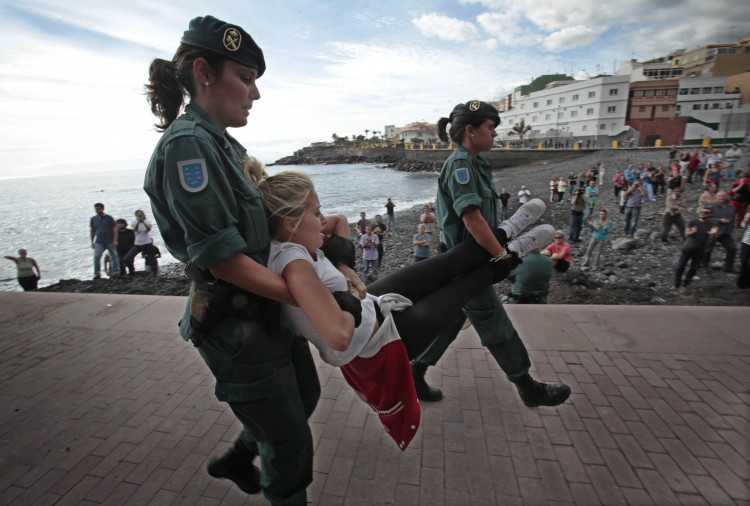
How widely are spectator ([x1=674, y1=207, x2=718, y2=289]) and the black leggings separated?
23.9ft

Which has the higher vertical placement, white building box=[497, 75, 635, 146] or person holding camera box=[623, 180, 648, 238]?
white building box=[497, 75, 635, 146]

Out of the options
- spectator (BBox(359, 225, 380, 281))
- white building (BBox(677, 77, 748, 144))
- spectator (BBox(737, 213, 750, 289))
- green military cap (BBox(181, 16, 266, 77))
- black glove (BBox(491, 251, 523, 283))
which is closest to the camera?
green military cap (BBox(181, 16, 266, 77))

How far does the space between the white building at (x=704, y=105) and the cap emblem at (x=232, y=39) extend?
6269 centimetres

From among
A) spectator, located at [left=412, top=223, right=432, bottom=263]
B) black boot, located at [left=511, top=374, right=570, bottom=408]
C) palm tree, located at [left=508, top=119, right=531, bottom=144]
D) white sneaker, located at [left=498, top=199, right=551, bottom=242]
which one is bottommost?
spectator, located at [left=412, top=223, right=432, bottom=263]

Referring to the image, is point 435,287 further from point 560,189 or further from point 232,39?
point 560,189

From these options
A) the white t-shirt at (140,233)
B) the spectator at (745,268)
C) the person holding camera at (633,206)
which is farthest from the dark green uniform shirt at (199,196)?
the person holding camera at (633,206)

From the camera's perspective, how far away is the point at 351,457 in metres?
2.49

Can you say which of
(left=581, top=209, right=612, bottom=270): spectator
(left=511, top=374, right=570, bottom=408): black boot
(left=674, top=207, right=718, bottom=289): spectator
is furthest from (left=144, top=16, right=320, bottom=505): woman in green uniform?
(left=581, top=209, right=612, bottom=270): spectator

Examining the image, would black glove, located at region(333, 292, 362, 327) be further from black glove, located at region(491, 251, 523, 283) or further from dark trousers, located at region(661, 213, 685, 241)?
dark trousers, located at region(661, 213, 685, 241)

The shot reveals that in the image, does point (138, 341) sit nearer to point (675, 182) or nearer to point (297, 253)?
point (297, 253)

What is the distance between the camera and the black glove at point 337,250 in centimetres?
194

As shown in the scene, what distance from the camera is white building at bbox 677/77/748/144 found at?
160ft

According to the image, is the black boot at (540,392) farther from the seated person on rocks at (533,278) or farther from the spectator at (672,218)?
the spectator at (672,218)

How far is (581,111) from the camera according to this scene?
2279 inches
